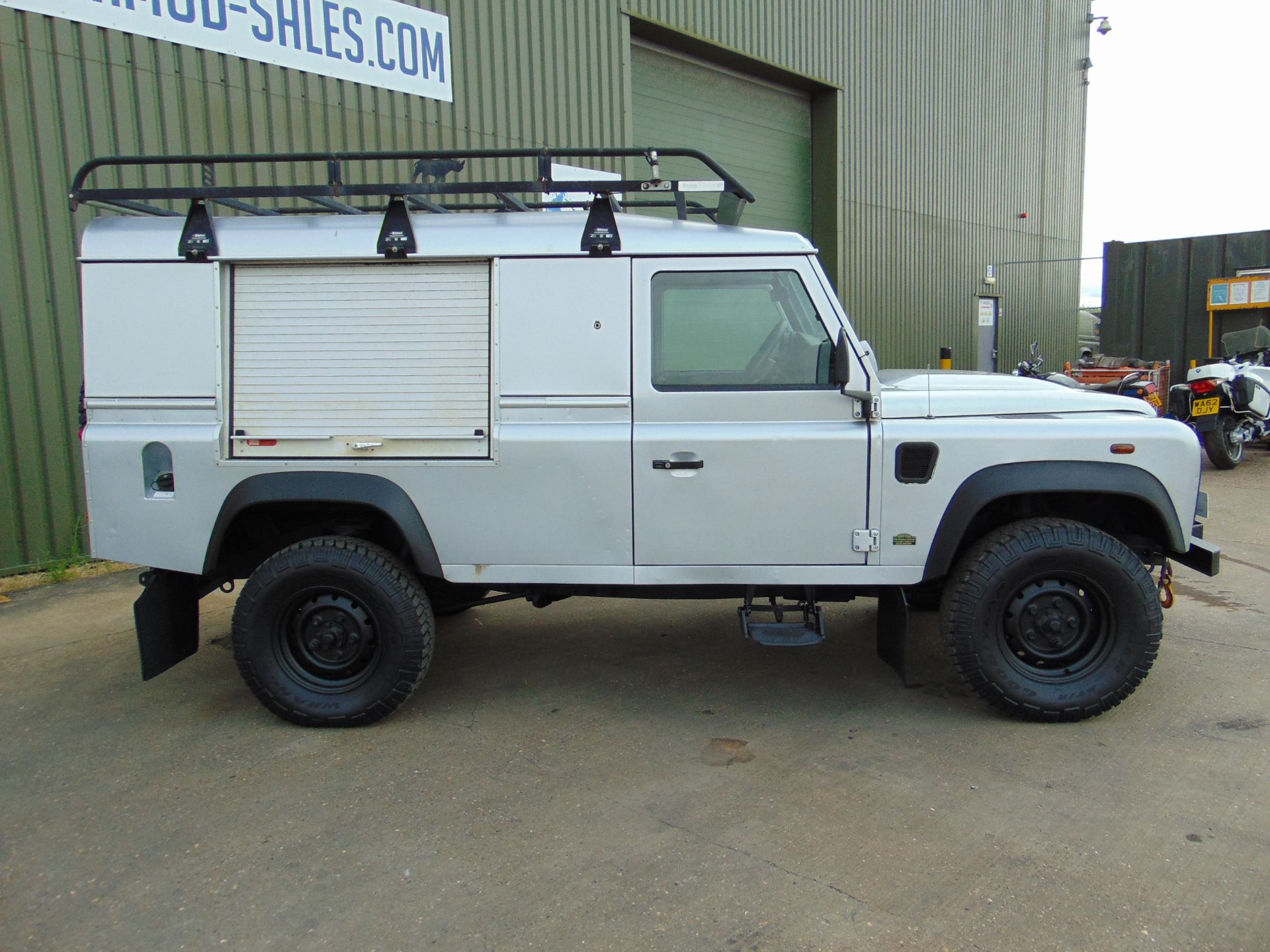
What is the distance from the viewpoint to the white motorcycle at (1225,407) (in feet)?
35.5

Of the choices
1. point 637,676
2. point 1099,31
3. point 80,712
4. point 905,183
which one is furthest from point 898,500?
point 1099,31

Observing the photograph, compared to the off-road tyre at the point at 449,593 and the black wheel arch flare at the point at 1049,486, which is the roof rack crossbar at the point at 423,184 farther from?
the off-road tyre at the point at 449,593

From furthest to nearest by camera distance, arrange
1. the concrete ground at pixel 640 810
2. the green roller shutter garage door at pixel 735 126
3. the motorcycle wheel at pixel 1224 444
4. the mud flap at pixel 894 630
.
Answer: the motorcycle wheel at pixel 1224 444 → the green roller shutter garage door at pixel 735 126 → the mud flap at pixel 894 630 → the concrete ground at pixel 640 810

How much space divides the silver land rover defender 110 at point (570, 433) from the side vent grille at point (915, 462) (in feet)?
0.04

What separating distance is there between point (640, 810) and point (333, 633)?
160 centimetres

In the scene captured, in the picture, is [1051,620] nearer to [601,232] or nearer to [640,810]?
[640,810]

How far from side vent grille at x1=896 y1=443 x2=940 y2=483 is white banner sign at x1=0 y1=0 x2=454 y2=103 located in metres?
6.19

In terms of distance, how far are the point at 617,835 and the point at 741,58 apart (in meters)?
10.4

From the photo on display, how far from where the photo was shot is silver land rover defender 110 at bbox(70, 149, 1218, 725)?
386 centimetres

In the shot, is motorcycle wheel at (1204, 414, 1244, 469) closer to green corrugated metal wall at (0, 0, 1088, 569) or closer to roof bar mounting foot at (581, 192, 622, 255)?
green corrugated metal wall at (0, 0, 1088, 569)

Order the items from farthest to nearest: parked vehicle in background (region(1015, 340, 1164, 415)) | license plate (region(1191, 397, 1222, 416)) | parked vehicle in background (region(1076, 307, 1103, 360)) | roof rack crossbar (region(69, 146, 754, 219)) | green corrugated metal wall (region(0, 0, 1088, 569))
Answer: parked vehicle in background (region(1076, 307, 1103, 360)) < license plate (region(1191, 397, 1222, 416)) < parked vehicle in background (region(1015, 340, 1164, 415)) < green corrugated metal wall (region(0, 0, 1088, 569)) < roof rack crossbar (region(69, 146, 754, 219))

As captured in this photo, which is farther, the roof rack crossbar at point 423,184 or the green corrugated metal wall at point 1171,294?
the green corrugated metal wall at point 1171,294

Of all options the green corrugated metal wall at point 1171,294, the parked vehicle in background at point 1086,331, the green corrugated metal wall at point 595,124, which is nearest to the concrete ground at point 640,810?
the green corrugated metal wall at point 595,124

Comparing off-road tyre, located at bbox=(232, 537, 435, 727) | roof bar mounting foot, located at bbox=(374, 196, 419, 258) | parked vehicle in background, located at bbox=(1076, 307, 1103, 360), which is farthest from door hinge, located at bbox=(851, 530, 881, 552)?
parked vehicle in background, located at bbox=(1076, 307, 1103, 360)
